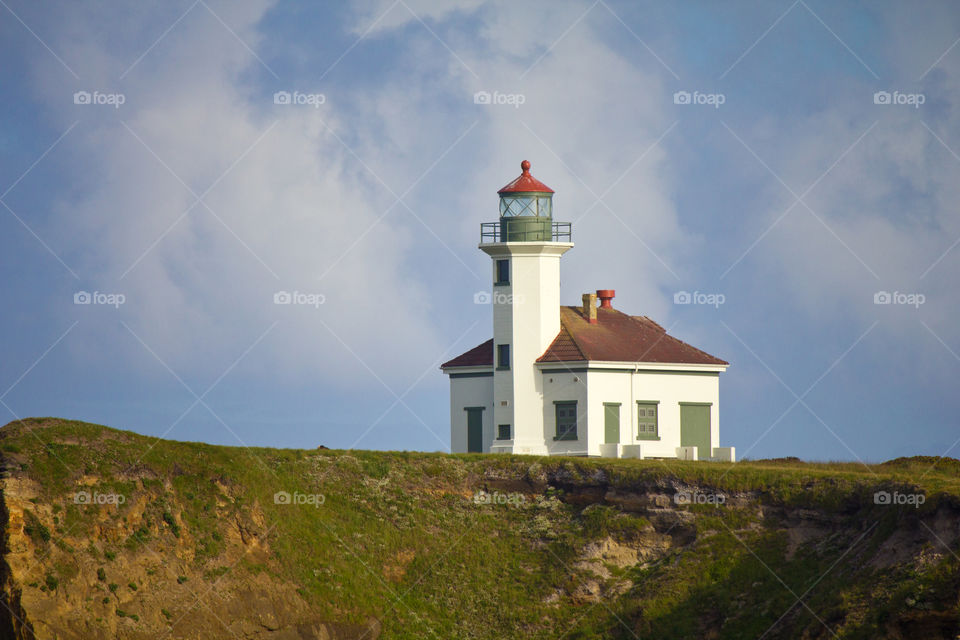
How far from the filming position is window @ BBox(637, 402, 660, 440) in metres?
51.5

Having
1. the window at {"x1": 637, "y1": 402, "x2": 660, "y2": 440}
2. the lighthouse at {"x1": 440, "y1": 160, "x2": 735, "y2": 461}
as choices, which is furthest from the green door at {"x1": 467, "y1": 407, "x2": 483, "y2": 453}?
the window at {"x1": 637, "y1": 402, "x2": 660, "y2": 440}

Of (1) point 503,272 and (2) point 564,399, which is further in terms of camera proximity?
(1) point 503,272

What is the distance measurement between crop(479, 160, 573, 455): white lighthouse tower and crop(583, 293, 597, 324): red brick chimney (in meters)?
2.21

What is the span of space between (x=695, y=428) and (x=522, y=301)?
26.0 feet

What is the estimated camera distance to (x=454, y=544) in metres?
45.9

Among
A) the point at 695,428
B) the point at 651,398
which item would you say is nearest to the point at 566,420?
the point at 651,398

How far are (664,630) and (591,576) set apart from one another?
137 inches

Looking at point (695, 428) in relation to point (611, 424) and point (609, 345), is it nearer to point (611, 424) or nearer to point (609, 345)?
point (611, 424)

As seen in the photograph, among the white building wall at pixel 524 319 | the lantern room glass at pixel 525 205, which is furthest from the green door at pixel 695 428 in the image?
the lantern room glass at pixel 525 205

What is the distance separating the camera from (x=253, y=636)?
4088cm

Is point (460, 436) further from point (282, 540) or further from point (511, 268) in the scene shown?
point (282, 540)

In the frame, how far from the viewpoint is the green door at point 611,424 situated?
167ft

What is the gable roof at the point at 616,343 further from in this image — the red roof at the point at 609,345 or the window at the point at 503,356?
the window at the point at 503,356

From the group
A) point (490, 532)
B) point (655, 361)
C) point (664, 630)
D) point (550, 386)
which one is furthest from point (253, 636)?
point (655, 361)
